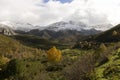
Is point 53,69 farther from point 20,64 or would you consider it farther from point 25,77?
point 25,77

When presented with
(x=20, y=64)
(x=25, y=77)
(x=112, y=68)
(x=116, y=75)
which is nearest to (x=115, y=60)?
(x=112, y=68)

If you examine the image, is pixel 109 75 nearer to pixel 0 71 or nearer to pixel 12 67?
pixel 12 67

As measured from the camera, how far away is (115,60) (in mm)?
70125

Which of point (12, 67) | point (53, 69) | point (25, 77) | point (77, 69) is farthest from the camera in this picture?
point (53, 69)

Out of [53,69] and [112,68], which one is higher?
[112,68]

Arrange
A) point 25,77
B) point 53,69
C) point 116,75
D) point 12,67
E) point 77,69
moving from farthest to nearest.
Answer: point 53,69, point 12,67, point 25,77, point 77,69, point 116,75

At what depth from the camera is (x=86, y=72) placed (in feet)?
210

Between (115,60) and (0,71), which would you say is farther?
(0,71)

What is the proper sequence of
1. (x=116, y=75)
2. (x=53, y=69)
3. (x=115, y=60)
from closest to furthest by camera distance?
(x=116, y=75) → (x=115, y=60) → (x=53, y=69)

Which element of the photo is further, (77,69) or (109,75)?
(77,69)

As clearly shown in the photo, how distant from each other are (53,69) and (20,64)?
95.5 feet

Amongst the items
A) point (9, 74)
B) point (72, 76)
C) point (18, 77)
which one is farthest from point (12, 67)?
point (72, 76)

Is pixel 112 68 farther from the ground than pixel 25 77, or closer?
farther from the ground

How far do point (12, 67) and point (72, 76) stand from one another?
2823 inches
